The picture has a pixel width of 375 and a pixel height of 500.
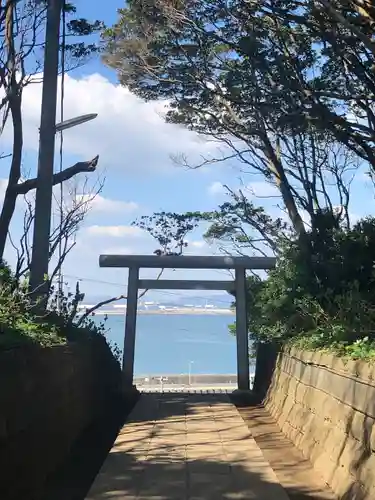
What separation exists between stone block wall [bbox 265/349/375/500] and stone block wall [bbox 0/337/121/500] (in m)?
2.41

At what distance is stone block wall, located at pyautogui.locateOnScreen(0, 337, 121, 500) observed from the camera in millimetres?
4383

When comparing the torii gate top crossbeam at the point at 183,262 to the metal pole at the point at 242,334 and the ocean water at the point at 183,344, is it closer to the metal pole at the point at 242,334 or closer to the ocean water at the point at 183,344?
the metal pole at the point at 242,334

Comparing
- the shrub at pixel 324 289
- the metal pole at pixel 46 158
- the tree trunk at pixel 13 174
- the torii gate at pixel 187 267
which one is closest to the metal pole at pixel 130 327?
the torii gate at pixel 187 267

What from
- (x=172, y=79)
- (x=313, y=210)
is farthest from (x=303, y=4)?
(x=313, y=210)

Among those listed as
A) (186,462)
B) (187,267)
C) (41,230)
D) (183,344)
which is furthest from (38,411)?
(183,344)

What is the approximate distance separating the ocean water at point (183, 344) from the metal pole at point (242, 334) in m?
0.62

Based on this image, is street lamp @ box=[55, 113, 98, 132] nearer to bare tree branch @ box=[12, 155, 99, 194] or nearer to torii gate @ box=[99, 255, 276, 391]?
bare tree branch @ box=[12, 155, 99, 194]

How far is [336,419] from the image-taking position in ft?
18.0

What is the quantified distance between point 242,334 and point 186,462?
7412mm

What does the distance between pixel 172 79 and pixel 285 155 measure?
3223 millimetres

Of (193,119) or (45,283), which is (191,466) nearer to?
(45,283)

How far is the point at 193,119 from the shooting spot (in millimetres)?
13070

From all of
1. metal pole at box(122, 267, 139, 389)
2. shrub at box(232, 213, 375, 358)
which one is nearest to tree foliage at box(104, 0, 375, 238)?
shrub at box(232, 213, 375, 358)

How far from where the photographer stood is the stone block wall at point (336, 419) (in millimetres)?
4581
